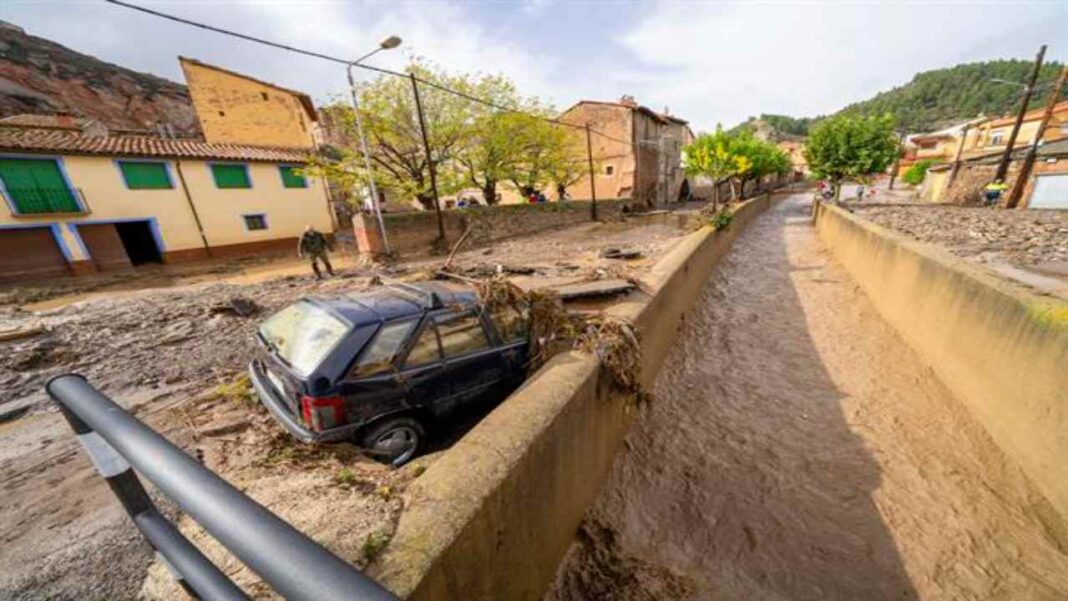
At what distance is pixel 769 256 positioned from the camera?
1380cm

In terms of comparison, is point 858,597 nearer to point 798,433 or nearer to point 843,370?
point 798,433

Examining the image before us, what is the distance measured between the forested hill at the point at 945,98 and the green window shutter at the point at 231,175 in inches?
3931

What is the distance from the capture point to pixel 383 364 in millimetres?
3414

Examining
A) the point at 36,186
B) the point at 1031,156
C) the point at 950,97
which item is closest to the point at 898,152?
the point at 1031,156

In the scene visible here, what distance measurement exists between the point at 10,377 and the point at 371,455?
222 inches

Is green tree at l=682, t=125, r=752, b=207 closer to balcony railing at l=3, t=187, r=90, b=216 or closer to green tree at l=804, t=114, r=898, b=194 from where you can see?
green tree at l=804, t=114, r=898, b=194

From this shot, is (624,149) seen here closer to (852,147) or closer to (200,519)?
(852,147)

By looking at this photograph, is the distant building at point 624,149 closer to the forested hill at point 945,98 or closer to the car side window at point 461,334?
the car side window at point 461,334

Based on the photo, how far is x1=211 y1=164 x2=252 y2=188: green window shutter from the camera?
51.7 ft

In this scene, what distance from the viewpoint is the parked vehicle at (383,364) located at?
321 cm

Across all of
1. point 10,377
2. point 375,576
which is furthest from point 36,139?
point 375,576

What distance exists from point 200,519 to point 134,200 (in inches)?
796

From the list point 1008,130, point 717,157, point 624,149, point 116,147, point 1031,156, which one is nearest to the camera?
point 116,147

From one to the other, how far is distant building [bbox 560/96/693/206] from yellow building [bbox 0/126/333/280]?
18.6 m
